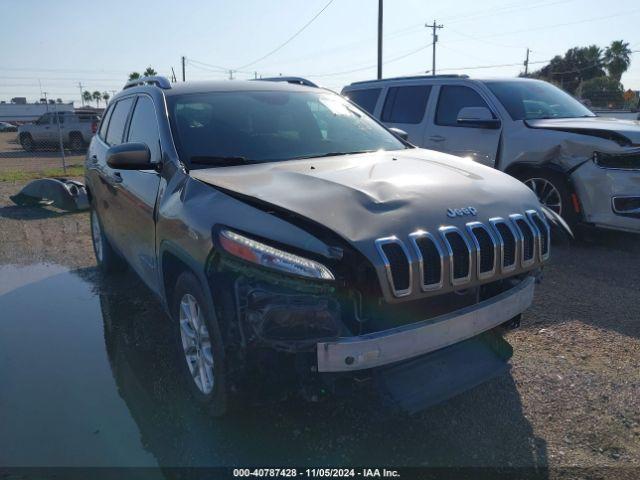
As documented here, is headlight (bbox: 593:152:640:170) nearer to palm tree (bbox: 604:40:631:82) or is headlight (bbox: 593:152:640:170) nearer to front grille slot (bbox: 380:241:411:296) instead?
front grille slot (bbox: 380:241:411:296)

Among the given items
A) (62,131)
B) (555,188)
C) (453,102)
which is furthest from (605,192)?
(62,131)

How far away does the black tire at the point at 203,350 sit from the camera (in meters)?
2.56

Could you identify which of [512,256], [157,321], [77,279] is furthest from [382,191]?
[77,279]

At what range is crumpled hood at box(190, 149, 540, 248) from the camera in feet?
8.13

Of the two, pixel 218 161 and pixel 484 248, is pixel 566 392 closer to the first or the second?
pixel 484 248

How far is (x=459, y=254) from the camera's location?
2.50m

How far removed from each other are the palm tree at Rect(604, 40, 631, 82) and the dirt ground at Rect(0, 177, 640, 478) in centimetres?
7386

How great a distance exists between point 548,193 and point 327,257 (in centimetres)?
465

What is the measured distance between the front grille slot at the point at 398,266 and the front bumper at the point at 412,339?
192 mm

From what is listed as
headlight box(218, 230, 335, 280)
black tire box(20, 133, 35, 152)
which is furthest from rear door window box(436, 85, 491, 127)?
black tire box(20, 133, 35, 152)

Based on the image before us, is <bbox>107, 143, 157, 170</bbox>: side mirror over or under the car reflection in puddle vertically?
over

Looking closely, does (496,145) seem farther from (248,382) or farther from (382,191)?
(248,382)

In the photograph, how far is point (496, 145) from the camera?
6.59 m

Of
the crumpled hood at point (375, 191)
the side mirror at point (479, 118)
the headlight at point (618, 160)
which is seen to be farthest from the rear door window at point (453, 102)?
the crumpled hood at point (375, 191)
